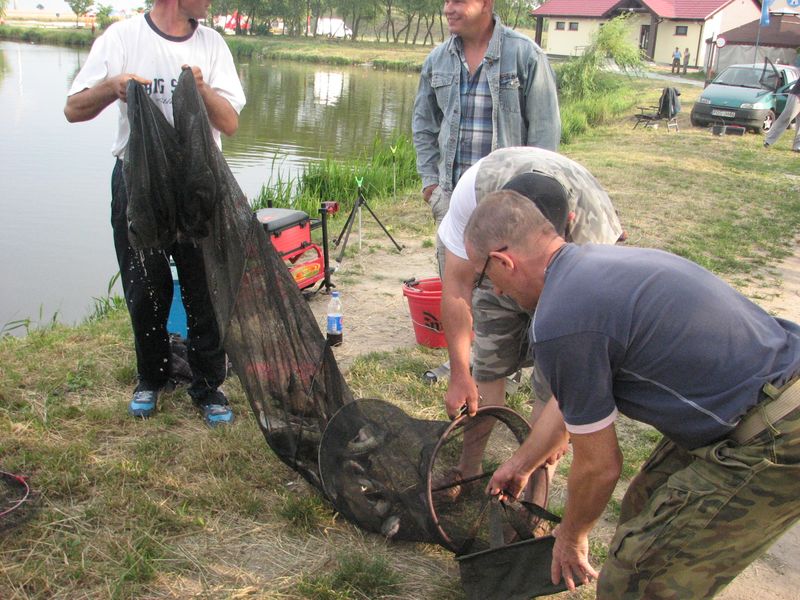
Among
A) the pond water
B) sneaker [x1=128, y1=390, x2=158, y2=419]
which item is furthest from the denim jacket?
the pond water

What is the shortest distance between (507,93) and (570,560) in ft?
8.22

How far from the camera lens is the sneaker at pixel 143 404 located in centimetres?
371

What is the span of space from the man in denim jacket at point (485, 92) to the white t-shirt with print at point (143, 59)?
124 cm

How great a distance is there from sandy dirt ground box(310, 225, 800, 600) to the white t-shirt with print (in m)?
1.95

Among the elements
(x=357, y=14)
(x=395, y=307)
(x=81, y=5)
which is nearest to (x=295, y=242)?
(x=395, y=307)

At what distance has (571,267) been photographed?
1.88 m

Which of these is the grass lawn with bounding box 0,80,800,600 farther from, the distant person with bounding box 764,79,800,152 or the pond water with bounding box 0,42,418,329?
the distant person with bounding box 764,79,800,152

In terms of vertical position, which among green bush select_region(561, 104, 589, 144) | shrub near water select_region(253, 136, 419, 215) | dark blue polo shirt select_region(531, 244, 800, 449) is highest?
green bush select_region(561, 104, 589, 144)

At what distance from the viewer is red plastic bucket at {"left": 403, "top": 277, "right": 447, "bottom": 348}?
15.3 feet

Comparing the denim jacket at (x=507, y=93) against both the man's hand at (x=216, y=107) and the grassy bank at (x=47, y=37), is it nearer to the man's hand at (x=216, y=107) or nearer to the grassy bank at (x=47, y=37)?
the man's hand at (x=216, y=107)

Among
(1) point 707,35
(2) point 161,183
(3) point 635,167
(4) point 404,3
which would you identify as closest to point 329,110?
(3) point 635,167

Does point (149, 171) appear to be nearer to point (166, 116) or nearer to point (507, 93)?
point (166, 116)

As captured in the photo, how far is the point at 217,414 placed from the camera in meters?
3.71

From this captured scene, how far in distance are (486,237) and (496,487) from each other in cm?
97
